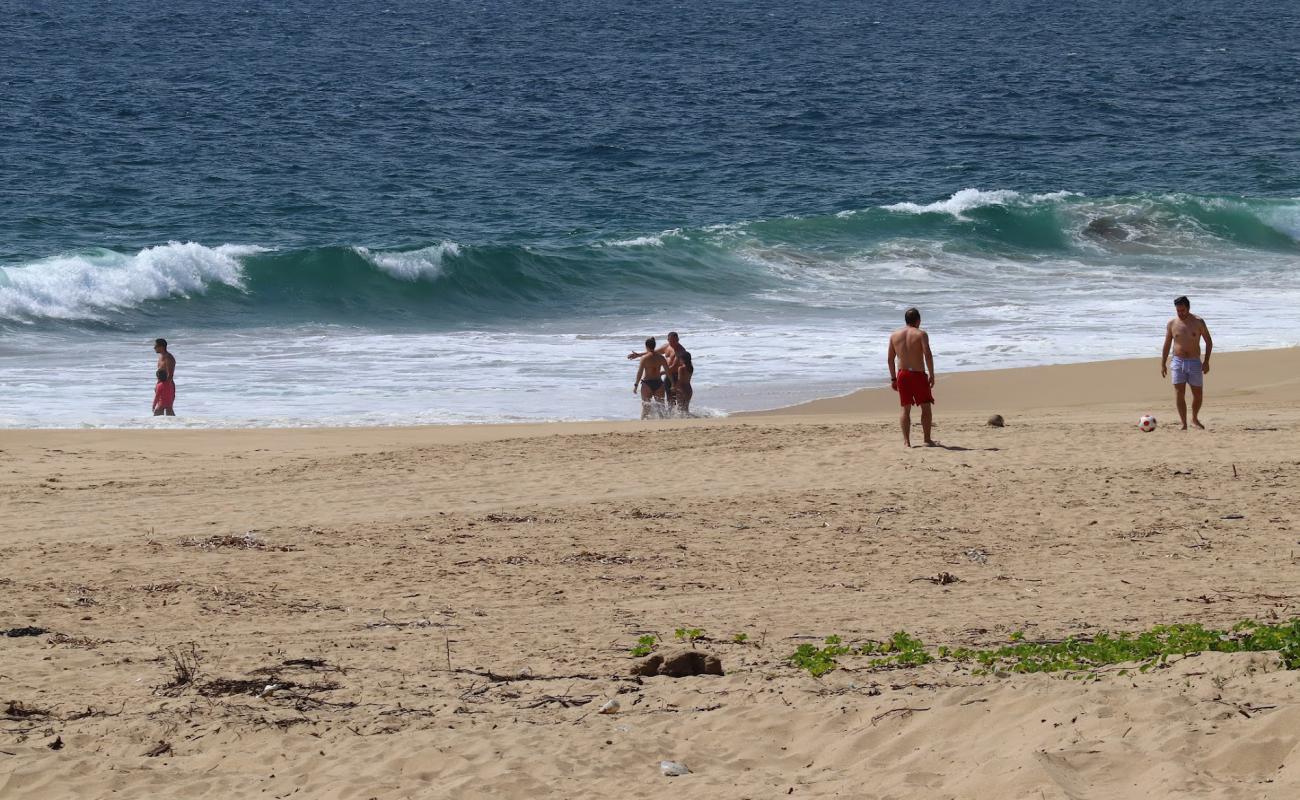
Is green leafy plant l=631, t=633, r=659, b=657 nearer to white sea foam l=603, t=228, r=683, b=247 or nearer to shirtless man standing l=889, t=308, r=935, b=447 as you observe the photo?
shirtless man standing l=889, t=308, r=935, b=447

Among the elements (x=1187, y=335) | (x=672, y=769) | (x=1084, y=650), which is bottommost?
(x=672, y=769)

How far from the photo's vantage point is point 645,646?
6863 mm

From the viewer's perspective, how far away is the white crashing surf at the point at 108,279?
2298 cm

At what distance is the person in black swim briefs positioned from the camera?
15.8 metres

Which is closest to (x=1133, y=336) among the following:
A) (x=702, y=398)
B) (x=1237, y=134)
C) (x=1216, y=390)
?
(x=1216, y=390)

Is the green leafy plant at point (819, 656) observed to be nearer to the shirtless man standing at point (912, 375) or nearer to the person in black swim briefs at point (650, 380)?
the shirtless man standing at point (912, 375)

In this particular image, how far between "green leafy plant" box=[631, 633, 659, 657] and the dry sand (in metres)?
0.08

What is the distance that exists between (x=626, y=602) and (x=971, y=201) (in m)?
27.2


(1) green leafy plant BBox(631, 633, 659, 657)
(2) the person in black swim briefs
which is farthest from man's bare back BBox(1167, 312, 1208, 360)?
(1) green leafy plant BBox(631, 633, 659, 657)

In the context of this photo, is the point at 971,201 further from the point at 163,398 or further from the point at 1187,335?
the point at 163,398

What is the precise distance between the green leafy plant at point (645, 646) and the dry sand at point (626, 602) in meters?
0.08

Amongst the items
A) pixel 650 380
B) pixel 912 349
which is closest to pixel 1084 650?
pixel 912 349

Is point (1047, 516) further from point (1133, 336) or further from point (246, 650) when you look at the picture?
point (1133, 336)

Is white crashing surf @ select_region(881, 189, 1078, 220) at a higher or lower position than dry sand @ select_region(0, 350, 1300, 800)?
higher
